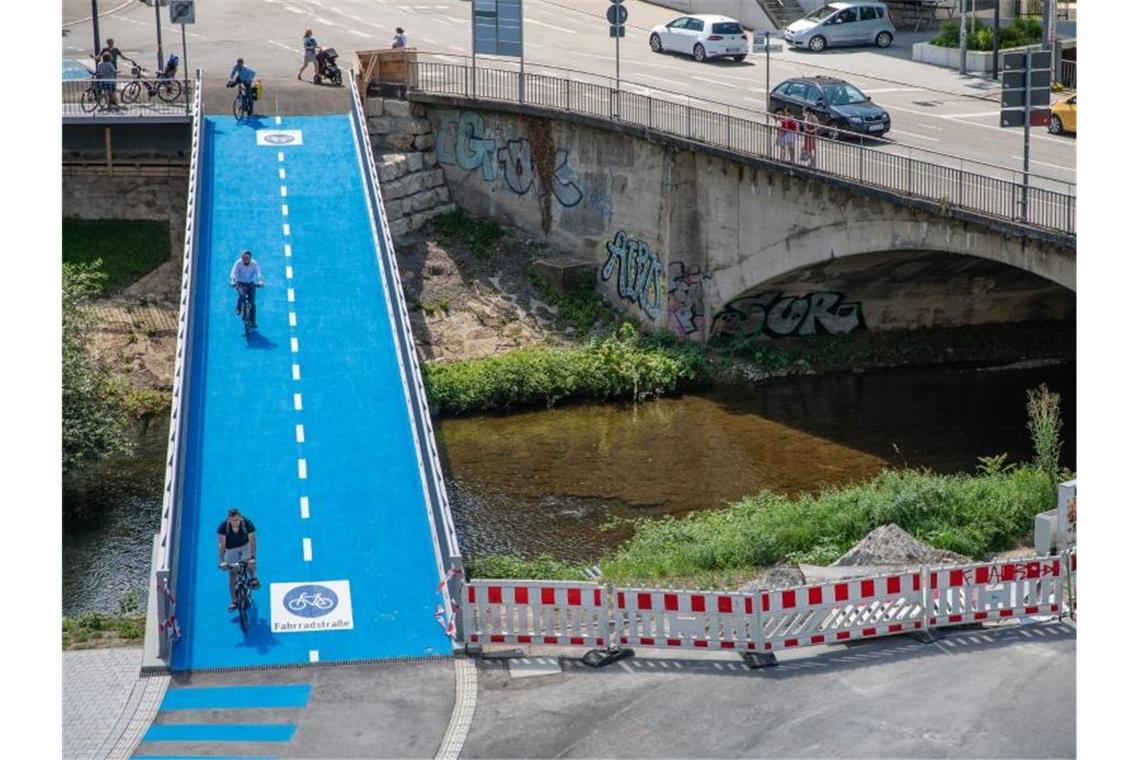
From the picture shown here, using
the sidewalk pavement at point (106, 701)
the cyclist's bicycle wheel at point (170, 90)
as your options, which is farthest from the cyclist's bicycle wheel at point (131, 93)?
the sidewalk pavement at point (106, 701)

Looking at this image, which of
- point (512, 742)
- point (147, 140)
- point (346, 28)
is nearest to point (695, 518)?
point (512, 742)

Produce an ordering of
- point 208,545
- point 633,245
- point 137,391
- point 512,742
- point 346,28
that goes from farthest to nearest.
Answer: point 346,28 → point 633,245 → point 137,391 → point 208,545 → point 512,742

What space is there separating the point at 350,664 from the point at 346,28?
39514 millimetres

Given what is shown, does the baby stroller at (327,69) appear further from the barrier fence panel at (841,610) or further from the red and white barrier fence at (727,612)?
the barrier fence panel at (841,610)

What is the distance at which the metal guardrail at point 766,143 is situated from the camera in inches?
1558

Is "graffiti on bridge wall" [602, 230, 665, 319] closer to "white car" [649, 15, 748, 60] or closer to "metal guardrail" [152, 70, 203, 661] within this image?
"metal guardrail" [152, 70, 203, 661]

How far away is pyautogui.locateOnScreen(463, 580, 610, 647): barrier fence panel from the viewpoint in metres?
27.3

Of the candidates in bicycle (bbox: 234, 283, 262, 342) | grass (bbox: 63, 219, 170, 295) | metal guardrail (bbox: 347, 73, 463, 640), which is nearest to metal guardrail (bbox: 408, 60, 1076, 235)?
metal guardrail (bbox: 347, 73, 463, 640)

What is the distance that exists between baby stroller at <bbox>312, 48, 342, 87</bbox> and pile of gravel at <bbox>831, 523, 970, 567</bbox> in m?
26.2

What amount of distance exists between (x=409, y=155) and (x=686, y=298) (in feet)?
29.5

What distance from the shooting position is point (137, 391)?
4656 centimetres

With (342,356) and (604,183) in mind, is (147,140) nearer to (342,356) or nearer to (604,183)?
(604,183)

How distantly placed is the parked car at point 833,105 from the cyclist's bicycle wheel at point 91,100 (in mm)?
16873

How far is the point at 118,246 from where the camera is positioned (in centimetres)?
5156
